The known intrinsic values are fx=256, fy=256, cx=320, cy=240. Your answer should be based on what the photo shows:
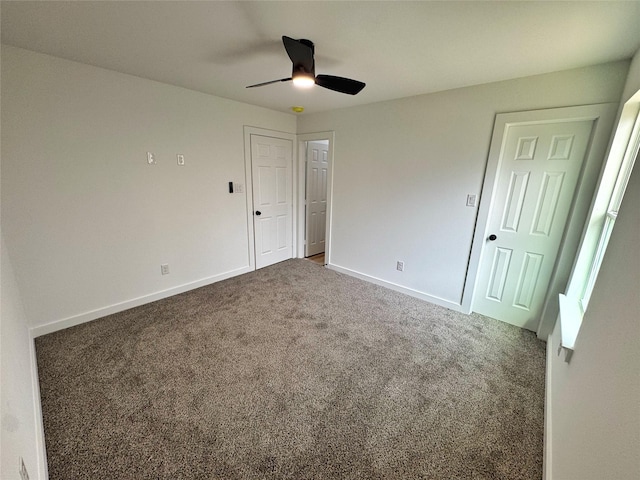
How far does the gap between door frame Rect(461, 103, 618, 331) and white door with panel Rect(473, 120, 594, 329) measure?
0.16ft

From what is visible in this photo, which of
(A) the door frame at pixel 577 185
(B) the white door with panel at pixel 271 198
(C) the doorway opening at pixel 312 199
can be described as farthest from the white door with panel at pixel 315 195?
(A) the door frame at pixel 577 185

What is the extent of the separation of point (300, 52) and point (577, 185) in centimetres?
236

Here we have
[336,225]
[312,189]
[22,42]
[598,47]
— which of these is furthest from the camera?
[312,189]

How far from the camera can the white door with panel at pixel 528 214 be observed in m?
2.11

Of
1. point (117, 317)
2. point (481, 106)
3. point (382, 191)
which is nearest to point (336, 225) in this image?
point (382, 191)

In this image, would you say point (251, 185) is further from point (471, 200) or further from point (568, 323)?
point (568, 323)

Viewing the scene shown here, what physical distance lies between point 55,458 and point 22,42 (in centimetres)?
262

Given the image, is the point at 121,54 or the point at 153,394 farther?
the point at 121,54

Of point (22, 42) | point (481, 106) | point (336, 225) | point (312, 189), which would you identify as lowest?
point (336, 225)

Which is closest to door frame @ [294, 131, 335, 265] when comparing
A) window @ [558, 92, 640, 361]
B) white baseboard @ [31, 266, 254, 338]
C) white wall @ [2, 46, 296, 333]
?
white wall @ [2, 46, 296, 333]

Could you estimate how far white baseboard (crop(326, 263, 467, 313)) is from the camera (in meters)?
2.85

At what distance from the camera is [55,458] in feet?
4.23

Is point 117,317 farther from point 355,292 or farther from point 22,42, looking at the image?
point 355,292

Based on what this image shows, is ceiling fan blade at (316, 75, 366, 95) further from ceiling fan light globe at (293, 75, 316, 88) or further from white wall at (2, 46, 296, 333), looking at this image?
white wall at (2, 46, 296, 333)
